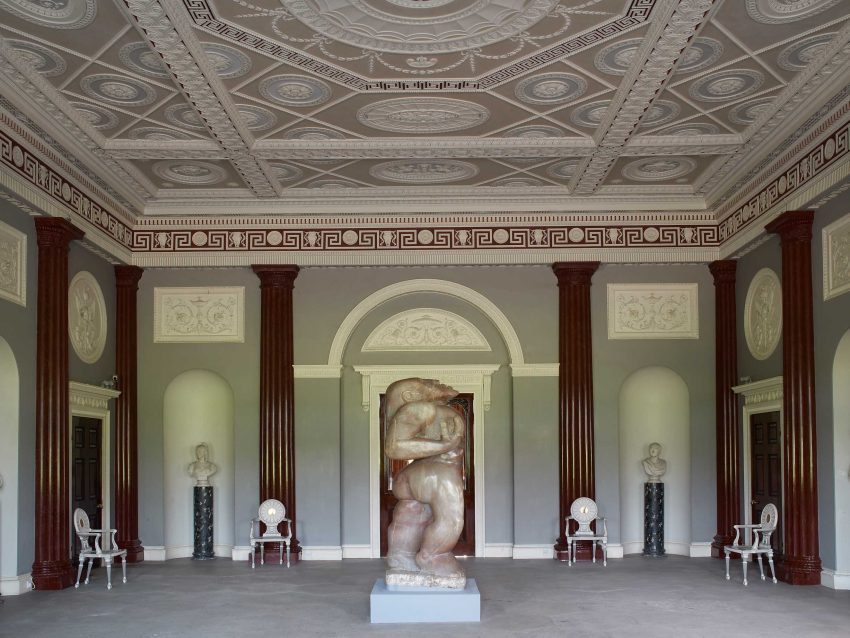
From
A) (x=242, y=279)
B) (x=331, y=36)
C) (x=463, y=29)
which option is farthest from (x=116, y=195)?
(x=463, y=29)

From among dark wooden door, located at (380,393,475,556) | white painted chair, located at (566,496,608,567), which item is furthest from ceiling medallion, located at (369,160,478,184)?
white painted chair, located at (566,496,608,567)

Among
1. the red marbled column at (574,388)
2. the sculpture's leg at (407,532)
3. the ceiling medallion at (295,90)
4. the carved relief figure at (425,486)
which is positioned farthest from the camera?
the red marbled column at (574,388)

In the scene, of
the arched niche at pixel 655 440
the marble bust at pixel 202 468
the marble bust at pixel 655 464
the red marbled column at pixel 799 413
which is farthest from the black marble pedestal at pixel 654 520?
the marble bust at pixel 202 468

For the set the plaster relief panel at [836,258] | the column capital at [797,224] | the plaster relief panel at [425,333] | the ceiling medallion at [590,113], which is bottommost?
the plaster relief panel at [425,333]

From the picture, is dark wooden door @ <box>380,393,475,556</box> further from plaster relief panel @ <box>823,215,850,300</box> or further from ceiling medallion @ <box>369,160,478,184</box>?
plaster relief panel @ <box>823,215,850,300</box>

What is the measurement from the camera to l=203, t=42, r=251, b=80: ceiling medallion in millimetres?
8922

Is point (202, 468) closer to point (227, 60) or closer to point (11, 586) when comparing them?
point (11, 586)

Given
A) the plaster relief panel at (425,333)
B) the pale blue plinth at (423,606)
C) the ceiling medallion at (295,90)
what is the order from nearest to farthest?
the pale blue plinth at (423,606) → the ceiling medallion at (295,90) → the plaster relief panel at (425,333)

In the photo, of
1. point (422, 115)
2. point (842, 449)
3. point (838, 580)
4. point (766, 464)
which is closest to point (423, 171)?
point (422, 115)

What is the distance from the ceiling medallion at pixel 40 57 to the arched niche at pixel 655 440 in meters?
8.91

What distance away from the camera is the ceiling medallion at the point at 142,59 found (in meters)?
8.85

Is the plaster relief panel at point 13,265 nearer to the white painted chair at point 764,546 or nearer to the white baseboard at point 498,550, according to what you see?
the white baseboard at point 498,550

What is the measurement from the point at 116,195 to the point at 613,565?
8.30m

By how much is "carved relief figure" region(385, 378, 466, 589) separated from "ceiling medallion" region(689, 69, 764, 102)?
4046mm
